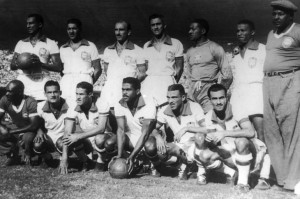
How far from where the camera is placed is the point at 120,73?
19.8 ft

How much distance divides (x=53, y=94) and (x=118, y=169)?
140 cm

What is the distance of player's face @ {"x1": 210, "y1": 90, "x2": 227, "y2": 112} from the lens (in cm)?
494

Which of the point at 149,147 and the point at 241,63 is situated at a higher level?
the point at 241,63

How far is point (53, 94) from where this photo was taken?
5789 millimetres

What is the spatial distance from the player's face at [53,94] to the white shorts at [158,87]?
1.13 m

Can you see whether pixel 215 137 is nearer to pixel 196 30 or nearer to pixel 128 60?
pixel 196 30

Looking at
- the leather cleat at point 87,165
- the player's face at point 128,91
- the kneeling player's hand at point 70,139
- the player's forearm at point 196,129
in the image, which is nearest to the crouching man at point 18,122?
the kneeling player's hand at point 70,139

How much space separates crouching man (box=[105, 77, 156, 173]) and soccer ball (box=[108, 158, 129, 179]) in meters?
0.11

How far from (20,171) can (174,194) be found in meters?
2.15

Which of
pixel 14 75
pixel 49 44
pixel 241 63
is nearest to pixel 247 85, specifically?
pixel 241 63

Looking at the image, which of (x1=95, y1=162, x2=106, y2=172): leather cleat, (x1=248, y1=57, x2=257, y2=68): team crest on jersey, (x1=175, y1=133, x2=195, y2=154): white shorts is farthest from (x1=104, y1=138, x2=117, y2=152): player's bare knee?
(x1=248, y1=57, x2=257, y2=68): team crest on jersey

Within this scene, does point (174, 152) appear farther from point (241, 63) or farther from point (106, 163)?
point (241, 63)

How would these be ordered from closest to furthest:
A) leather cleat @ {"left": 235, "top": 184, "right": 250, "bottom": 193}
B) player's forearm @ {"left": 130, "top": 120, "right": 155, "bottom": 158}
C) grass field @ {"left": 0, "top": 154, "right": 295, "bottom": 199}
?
1. grass field @ {"left": 0, "top": 154, "right": 295, "bottom": 199}
2. leather cleat @ {"left": 235, "top": 184, "right": 250, "bottom": 193}
3. player's forearm @ {"left": 130, "top": 120, "right": 155, "bottom": 158}

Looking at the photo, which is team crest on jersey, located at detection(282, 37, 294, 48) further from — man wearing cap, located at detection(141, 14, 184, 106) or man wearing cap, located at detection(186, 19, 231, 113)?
man wearing cap, located at detection(141, 14, 184, 106)
